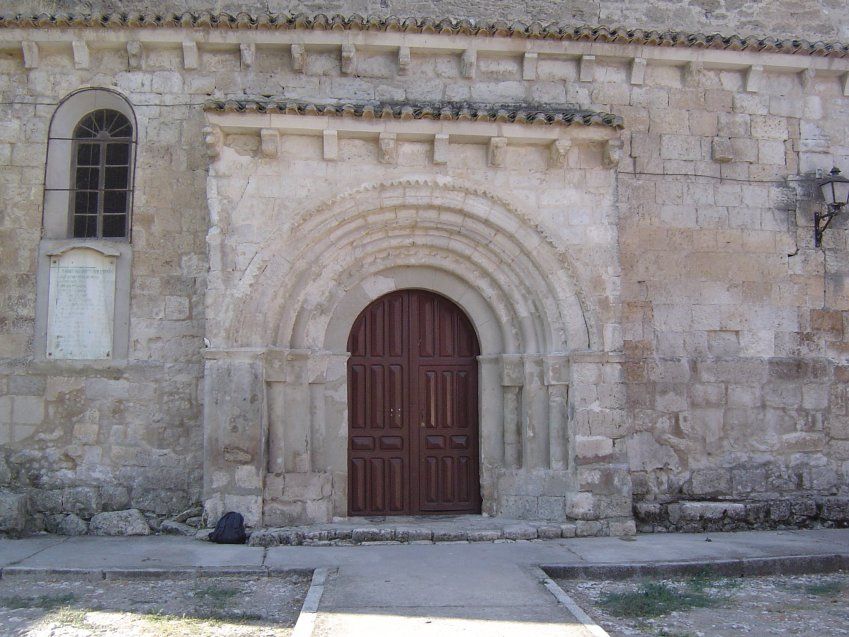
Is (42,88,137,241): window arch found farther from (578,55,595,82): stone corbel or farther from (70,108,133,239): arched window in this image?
(578,55,595,82): stone corbel

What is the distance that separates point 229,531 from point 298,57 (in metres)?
4.35

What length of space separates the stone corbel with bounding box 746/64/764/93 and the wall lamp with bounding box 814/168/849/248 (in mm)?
1128

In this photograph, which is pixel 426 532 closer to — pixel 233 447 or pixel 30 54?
pixel 233 447

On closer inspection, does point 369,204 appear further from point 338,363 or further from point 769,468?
point 769,468

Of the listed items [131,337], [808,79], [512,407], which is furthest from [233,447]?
[808,79]

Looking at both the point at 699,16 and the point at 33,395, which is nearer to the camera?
the point at 33,395

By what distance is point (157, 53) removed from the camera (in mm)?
7332

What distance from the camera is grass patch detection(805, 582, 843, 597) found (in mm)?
5438

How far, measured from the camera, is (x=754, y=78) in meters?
7.70

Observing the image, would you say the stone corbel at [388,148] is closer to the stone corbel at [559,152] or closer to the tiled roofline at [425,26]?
the tiled roofline at [425,26]

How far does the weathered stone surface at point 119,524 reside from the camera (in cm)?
674

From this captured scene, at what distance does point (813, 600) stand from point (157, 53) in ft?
23.7

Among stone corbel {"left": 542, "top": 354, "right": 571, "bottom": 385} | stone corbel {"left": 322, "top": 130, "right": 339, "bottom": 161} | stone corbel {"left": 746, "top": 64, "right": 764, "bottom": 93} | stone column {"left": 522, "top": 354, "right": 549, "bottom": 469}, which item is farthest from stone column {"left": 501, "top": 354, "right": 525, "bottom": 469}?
stone corbel {"left": 746, "top": 64, "right": 764, "bottom": 93}

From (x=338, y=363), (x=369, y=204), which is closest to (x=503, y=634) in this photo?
(x=338, y=363)
